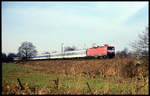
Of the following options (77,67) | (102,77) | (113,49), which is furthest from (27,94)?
(113,49)

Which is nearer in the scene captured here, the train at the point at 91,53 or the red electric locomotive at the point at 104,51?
the red electric locomotive at the point at 104,51

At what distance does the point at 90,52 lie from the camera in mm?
39750

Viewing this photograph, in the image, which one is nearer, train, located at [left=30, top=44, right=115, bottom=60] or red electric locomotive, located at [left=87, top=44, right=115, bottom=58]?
red electric locomotive, located at [left=87, top=44, right=115, bottom=58]

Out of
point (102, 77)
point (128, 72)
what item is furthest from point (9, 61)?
point (102, 77)

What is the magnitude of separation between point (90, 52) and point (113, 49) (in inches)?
191

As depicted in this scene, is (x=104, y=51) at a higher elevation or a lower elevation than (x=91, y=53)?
higher

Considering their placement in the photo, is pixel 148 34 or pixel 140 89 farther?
pixel 148 34

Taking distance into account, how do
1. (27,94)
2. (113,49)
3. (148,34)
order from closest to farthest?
(27,94), (148,34), (113,49)

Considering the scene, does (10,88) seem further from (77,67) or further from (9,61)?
(9,61)

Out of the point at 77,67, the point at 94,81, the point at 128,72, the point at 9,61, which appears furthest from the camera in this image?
the point at 9,61

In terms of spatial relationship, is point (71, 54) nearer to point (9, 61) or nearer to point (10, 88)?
point (9, 61)

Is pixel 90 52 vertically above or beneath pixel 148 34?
beneath

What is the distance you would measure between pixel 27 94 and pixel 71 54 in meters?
34.3

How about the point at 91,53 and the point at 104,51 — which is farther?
→ the point at 91,53
